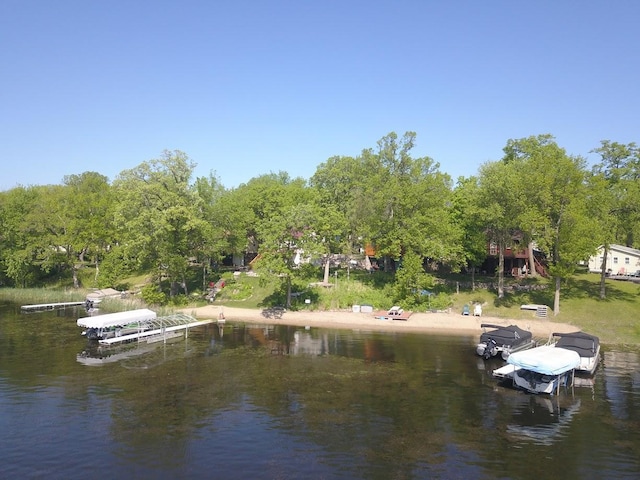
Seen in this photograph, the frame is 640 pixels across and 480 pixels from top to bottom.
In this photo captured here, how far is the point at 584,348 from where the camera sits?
135ft

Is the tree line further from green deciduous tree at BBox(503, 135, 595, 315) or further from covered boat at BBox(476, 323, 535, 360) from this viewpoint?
covered boat at BBox(476, 323, 535, 360)

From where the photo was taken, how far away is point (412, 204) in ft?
220

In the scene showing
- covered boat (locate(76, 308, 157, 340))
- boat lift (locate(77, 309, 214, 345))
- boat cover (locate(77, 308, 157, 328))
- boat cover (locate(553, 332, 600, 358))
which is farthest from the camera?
boat lift (locate(77, 309, 214, 345))

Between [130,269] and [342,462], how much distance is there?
232 feet

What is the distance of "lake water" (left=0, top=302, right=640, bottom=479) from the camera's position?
24.3m

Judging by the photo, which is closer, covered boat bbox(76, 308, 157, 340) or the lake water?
the lake water

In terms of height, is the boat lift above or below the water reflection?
above

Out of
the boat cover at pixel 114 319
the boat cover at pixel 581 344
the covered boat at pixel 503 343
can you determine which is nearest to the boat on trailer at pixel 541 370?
the boat cover at pixel 581 344

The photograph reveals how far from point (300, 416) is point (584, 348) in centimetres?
2687

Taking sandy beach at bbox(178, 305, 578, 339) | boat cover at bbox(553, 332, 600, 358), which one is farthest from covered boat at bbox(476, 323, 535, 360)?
sandy beach at bbox(178, 305, 578, 339)

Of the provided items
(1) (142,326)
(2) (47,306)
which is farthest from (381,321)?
(2) (47,306)

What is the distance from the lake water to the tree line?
1897cm

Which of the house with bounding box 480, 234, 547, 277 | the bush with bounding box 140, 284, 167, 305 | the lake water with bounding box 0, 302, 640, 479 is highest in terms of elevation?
the house with bounding box 480, 234, 547, 277

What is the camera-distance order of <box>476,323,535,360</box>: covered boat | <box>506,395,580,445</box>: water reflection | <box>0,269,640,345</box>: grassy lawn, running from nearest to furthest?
<box>506,395,580,445</box>: water reflection
<box>476,323,535,360</box>: covered boat
<box>0,269,640,345</box>: grassy lawn
